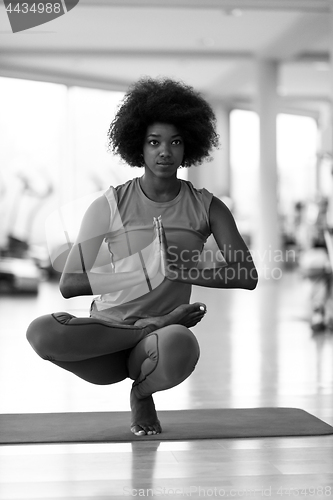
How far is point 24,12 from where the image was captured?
6664 mm

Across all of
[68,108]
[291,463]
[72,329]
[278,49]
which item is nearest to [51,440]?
[72,329]

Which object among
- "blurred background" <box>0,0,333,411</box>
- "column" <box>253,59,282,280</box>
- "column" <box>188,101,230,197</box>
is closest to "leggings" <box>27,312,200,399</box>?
"blurred background" <box>0,0,333,411</box>

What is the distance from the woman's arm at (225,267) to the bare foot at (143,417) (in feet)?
1.40

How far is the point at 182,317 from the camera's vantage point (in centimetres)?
221

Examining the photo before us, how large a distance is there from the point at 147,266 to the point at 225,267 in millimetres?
229

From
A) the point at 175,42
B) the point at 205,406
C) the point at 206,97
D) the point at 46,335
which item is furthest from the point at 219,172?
the point at 46,335

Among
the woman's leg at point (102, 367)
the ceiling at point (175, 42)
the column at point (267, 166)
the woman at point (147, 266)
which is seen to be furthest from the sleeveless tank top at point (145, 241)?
the column at point (267, 166)

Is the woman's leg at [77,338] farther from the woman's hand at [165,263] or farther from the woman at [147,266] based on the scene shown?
the woman's hand at [165,263]

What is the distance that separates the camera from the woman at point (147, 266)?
2.15 meters

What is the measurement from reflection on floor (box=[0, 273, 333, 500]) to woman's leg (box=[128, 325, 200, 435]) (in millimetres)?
188

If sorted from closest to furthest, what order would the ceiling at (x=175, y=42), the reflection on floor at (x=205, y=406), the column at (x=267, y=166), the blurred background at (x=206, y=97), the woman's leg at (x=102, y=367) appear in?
the reflection on floor at (x=205, y=406) < the woman's leg at (x=102, y=367) < the blurred background at (x=206, y=97) < the ceiling at (x=175, y=42) < the column at (x=267, y=166)

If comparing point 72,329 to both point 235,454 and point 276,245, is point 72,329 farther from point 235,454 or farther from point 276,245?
point 276,245

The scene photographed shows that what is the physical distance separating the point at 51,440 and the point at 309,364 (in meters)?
1.88

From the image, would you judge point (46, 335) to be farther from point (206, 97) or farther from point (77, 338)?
point (206, 97)
